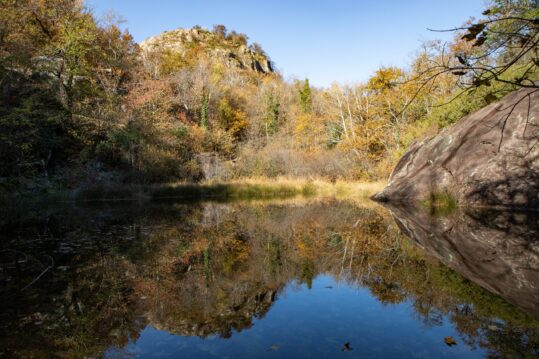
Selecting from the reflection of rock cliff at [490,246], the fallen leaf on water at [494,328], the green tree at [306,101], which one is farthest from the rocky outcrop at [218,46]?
the fallen leaf on water at [494,328]

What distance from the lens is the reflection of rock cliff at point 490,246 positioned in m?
5.00

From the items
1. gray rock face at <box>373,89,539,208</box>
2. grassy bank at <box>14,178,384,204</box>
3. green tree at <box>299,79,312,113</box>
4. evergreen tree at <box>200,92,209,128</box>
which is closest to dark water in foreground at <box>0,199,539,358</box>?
gray rock face at <box>373,89,539,208</box>

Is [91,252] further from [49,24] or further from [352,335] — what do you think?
[49,24]

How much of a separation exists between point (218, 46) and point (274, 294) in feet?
247

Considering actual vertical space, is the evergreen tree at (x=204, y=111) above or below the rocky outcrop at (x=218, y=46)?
below

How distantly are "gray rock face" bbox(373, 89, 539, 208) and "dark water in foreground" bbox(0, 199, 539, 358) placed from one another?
424 cm

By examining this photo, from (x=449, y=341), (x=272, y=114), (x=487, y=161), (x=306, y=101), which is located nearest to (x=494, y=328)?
(x=449, y=341)

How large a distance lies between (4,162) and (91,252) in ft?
26.6

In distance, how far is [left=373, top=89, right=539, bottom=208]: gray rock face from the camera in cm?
1309

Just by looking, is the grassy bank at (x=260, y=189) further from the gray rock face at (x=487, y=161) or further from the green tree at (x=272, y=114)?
the green tree at (x=272, y=114)

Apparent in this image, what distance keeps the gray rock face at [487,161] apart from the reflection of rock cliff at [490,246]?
1.74 metres

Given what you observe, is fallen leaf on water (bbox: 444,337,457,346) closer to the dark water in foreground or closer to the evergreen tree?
the dark water in foreground

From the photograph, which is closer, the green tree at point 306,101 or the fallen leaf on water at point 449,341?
the fallen leaf on water at point 449,341

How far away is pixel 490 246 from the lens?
24.3 feet
